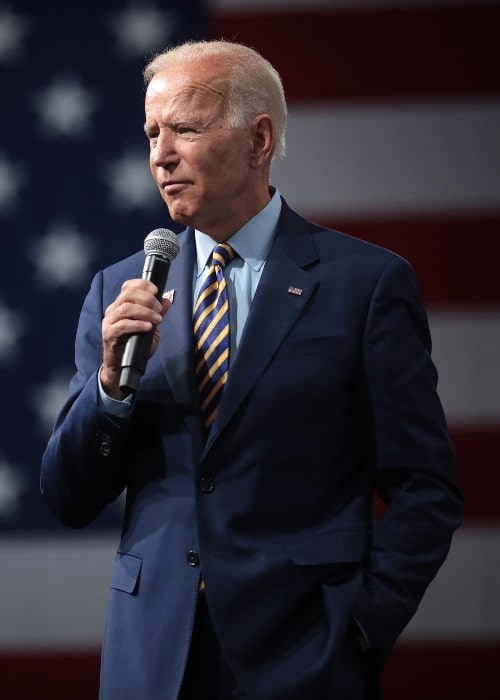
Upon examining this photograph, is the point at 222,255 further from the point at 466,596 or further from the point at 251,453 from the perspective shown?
the point at 466,596

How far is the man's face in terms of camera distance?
1370 millimetres

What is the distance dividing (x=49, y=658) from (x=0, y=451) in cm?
59

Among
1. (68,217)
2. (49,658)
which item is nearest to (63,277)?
(68,217)

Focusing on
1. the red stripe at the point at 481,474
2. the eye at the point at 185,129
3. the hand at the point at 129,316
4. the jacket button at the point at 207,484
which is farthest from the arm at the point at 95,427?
the red stripe at the point at 481,474

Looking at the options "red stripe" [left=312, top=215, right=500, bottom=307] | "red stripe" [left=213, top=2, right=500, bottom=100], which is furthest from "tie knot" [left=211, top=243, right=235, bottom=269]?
"red stripe" [left=213, top=2, right=500, bottom=100]

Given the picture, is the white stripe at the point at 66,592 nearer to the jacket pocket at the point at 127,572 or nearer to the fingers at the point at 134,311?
the jacket pocket at the point at 127,572

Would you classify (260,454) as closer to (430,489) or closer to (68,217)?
(430,489)

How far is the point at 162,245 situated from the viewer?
4.36ft

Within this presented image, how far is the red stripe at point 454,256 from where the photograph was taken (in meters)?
2.67

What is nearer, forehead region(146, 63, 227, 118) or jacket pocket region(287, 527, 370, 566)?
jacket pocket region(287, 527, 370, 566)

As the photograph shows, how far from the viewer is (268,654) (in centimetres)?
128

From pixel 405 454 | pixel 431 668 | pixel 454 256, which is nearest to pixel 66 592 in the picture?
pixel 431 668

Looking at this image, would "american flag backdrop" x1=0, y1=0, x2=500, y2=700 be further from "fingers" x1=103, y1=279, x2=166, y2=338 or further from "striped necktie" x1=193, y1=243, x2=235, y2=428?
"fingers" x1=103, y1=279, x2=166, y2=338

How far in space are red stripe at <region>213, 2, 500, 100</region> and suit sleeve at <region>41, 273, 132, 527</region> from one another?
1.47 metres
